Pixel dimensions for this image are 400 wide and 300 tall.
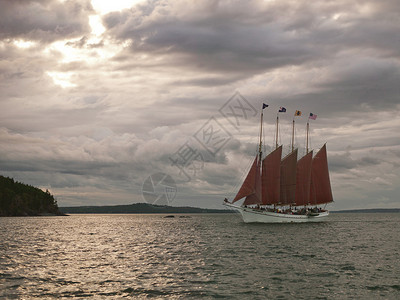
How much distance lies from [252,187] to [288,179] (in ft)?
45.8

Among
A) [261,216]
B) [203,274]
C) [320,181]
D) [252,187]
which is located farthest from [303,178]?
[203,274]

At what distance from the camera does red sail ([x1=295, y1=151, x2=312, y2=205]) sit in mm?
118688

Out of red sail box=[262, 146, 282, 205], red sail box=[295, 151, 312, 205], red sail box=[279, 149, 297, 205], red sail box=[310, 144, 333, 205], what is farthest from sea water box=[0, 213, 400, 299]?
red sail box=[310, 144, 333, 205]

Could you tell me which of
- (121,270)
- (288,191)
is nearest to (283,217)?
(288,191)

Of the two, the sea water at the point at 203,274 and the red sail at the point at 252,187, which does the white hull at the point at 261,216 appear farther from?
the sea water at the point at 203,274

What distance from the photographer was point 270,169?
4385 inches

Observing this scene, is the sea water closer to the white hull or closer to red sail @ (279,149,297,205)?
the white hull

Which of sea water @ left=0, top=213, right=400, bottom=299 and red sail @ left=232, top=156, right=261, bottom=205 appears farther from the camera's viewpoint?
red sail @ left=232, top=156, right=261, bottom=205

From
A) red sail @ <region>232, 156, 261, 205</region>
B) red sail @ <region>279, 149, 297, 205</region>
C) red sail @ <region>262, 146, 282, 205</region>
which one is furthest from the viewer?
red sail @ <region>279, 149, 297, 205</region>

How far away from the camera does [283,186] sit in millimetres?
115938

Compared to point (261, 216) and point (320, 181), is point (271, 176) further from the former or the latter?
point (320, 181)

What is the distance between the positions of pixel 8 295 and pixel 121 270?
36.4 ft

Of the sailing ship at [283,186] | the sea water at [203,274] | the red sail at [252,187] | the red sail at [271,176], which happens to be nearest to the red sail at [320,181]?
the sailing ship at [283,186]

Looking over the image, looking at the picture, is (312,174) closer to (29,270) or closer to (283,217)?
(283,217)
